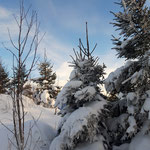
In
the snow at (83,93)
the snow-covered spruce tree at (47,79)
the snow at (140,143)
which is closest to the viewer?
the snow at (140,143)

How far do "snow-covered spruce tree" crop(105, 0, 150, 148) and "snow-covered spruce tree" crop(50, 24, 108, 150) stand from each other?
17.6 inches

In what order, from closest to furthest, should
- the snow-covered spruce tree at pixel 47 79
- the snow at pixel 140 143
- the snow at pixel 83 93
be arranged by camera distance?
the snow at pixel 140 143 < the snow at pixel 83 93 < the snow-covered spruce tree at pixel 47 79

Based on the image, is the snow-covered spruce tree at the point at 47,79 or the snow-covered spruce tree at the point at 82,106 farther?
the snow-covered spruce tree at the point at 47,79

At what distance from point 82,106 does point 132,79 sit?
141 centimetres

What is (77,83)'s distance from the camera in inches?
141

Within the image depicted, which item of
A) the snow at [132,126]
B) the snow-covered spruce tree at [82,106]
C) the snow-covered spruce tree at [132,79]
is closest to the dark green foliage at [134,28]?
the snow-covered spruce tree at [132,79]

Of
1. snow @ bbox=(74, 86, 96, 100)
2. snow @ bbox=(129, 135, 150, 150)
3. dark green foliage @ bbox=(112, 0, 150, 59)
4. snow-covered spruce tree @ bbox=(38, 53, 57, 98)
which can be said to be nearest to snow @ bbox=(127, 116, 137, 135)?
snow @ bbox=(129, 135, 150, 150)

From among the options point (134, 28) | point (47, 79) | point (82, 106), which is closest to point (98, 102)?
point (82, 106)

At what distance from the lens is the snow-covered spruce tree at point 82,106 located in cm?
298

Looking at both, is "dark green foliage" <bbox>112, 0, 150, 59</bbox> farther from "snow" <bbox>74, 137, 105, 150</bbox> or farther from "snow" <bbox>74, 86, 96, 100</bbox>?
"snow" <bbox>74, 137, 105, 150</bbox>

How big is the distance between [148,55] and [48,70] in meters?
15.4

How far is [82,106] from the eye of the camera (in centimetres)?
364

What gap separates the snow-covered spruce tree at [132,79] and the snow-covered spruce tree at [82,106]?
446 millimetres

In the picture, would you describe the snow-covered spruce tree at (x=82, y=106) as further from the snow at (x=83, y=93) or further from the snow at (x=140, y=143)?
the snow at (x=140, y=143)
